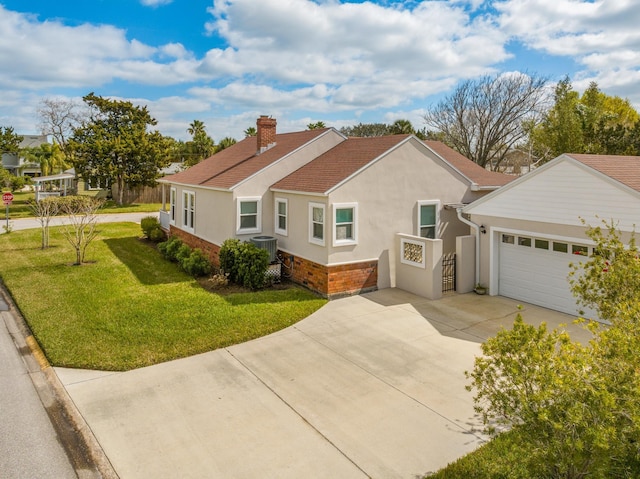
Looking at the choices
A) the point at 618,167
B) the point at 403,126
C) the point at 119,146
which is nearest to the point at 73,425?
the point at 618,167

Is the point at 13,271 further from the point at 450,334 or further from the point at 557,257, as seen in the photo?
the point at 557,257

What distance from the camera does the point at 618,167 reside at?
1144 cm

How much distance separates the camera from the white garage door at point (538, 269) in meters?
11.8

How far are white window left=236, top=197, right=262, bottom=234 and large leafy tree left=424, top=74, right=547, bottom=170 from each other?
27.5 metres

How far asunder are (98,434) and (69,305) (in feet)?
22.8

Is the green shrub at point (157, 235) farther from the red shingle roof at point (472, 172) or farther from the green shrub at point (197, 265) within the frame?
the red shingle roof at point (472, 172)

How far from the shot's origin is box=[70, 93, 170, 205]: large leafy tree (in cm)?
3622

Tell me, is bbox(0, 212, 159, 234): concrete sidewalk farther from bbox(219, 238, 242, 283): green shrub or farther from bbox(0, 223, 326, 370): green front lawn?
bbox(219, 238, 242, 283): green shrub

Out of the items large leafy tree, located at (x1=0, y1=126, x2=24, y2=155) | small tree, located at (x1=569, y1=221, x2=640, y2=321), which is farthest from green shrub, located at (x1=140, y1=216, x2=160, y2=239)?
large leafy tree, located at (x1=0, y1=126, x2=24, y2=155)

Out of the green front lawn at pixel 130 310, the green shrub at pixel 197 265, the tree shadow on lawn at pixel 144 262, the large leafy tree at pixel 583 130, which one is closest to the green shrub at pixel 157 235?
the tree shadow on lawn at pixel 144 262

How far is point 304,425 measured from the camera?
663cm

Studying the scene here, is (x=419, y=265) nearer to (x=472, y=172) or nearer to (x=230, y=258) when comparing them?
(x=230, y=258)

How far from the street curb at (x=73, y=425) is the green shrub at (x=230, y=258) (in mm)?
5838

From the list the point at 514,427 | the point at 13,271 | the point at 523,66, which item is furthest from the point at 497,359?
the point at 523,66
